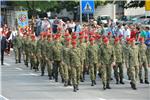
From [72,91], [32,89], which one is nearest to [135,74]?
[72,91]

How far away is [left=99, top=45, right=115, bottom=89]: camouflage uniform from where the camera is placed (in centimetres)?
2067

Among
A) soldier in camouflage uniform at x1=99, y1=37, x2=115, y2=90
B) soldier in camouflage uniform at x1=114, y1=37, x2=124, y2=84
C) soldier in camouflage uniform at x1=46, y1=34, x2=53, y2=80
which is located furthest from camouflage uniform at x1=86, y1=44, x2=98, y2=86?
soldier in camouflage uniform at x1=46, y1=34, x2=53, y2=80

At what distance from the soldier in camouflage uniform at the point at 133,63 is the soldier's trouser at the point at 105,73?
30.4 inches

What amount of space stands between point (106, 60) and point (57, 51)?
254 cm

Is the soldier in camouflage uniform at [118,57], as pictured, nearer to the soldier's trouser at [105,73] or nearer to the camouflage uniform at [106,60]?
the camouflage uniform at [106,60]

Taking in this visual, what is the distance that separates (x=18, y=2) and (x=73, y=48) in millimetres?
38698

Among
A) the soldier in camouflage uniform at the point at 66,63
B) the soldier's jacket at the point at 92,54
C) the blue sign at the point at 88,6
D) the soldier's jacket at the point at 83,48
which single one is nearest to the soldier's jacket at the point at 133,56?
the soldier's jacket at the point at 92,54

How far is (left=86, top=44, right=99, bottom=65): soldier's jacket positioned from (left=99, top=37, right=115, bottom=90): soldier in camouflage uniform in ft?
1.25

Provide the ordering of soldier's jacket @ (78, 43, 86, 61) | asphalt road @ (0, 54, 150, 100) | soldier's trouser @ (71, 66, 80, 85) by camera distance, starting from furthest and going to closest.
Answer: soldier's jacket @ (78, 43, 86, 61)
soldier's trouser @ (71, 66, 80, 85)
asphalt road @ (0, 54, 150, 100)

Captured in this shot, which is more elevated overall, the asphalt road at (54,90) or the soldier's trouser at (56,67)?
the soldier's trouser at (56,67)

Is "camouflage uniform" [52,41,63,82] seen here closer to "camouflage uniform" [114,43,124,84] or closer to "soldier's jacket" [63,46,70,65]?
"soldier's jacket" [63,46,70,65]

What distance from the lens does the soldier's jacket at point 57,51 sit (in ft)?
73.5

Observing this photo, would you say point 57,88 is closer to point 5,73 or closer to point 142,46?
point 142,46

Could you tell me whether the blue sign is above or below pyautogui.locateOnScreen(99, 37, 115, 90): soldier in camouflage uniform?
above
